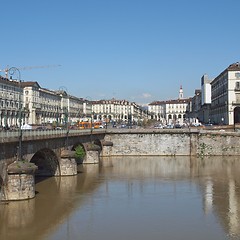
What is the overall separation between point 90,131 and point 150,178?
1673cm

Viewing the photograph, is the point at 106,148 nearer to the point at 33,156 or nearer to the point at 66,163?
the point at 66,163

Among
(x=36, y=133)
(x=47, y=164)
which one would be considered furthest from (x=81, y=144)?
(x=36, y=133)

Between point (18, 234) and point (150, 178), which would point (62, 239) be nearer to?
point (18, 234)

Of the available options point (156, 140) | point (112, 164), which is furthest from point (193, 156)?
point (112, 164)

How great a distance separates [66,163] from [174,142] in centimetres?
2770

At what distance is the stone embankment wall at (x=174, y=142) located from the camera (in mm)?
67125

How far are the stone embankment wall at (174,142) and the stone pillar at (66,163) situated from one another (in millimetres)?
24490

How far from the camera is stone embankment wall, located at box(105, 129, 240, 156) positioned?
67.1 meters

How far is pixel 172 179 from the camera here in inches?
1769

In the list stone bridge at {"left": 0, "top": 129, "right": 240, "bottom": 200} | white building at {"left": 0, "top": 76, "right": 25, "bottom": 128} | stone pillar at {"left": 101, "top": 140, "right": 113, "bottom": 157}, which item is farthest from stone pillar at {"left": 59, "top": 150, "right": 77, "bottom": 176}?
white building at {"left": 0, "top": 76, "right": 25, "bottom": 128}

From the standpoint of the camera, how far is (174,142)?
68.9m

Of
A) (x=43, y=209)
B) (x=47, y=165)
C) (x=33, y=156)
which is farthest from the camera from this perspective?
(x=47, y=165)

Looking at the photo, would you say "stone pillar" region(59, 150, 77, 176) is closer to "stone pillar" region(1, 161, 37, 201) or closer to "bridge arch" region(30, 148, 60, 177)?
"bridge arch" region(30, 148, 60, 177)

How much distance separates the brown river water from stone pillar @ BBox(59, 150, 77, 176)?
2.66ft
